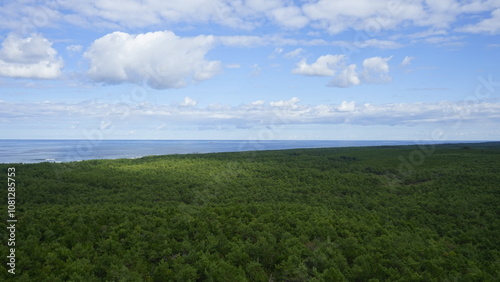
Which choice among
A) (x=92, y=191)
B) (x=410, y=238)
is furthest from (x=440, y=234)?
(x=92, y=191)

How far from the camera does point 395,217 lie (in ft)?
85.5

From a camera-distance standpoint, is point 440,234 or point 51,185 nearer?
point 440,234

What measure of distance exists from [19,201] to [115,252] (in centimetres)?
1790

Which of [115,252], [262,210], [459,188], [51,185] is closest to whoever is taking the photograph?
[115,252]

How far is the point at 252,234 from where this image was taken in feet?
59.8

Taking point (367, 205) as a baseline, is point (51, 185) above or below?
above

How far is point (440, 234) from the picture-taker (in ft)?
77.6

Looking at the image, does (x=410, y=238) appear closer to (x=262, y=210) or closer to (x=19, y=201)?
(x=262, y=210)

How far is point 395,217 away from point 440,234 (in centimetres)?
338

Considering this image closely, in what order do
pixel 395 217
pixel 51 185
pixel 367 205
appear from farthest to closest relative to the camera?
pixel 51 185
pixel 367 205
pixel 395 217

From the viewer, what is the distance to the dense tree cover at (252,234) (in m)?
13.8

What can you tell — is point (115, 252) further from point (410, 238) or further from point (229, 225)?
point (410, 238)

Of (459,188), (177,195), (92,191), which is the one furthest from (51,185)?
(459,188)

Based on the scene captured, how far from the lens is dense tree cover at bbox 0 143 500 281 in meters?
13.8
